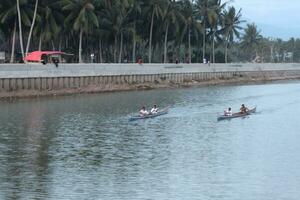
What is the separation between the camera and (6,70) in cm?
7975

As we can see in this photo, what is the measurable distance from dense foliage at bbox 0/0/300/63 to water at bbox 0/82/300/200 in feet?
91.7

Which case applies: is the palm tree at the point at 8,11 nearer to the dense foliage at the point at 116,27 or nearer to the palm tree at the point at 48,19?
the dense foliage at the point at 116,27

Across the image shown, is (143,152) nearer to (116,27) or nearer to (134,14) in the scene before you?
(116,27)

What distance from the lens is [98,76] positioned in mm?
93062

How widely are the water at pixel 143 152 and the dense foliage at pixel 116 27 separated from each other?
27942 mm

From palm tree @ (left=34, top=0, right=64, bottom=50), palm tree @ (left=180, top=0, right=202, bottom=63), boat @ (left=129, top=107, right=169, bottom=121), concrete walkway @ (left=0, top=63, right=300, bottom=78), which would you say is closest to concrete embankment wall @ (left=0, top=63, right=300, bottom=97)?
concrete walkway @ (left=0, top=63, right=300, bottom=78)

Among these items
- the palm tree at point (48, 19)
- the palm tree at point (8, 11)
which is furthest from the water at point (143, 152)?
the palm tree at point (48, 19)

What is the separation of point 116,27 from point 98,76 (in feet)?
80.2

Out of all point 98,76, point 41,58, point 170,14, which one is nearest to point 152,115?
point 98,76

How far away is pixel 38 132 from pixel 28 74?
94.5 ft

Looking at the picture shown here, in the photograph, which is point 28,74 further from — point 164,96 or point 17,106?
point 164,96

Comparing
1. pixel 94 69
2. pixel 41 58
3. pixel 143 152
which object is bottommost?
pixel 143 152

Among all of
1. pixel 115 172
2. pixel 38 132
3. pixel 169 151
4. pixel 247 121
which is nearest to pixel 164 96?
pixel 247 121

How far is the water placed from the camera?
33.5 m
